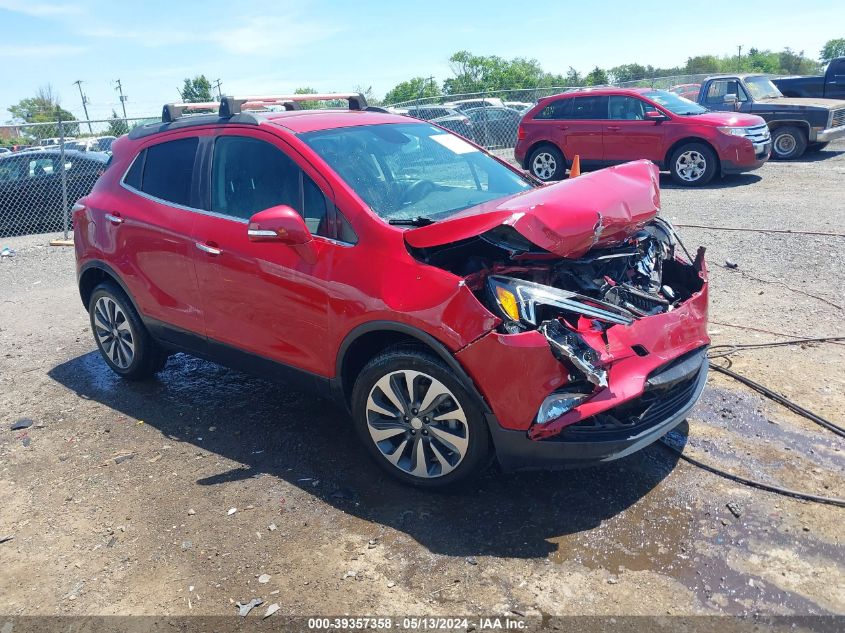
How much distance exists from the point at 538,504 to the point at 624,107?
11020mm

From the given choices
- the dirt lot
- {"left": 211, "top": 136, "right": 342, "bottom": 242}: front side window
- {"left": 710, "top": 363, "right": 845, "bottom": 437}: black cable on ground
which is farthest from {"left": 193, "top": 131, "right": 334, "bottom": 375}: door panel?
{"left": 710, "top": 363, "right": 845, "bottom": 437}: black cable on ground

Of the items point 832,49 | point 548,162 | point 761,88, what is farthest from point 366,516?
point 832,49

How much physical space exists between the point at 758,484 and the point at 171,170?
4.10 metres

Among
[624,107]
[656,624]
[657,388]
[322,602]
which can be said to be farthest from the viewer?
[624,107]

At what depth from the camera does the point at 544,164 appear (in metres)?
14.1

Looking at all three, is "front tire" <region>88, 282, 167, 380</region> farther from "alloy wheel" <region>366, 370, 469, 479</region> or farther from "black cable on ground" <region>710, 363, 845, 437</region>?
"black cable on ground" <region>710, 363, 845, 437</region>

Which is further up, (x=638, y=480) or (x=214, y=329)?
(x=214, y=329)

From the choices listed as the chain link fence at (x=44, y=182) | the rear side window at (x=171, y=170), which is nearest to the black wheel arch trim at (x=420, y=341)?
the rear side window at (x=171, y=170)

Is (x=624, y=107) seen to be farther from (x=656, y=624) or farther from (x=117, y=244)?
(x=656, y=624)

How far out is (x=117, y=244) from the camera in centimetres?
501

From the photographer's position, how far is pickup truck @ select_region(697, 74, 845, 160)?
1459 centimetres

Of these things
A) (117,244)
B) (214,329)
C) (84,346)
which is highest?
(117,244)

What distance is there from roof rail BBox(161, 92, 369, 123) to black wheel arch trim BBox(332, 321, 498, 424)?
1.81m

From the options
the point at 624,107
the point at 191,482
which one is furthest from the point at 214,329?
the point at 624,107
